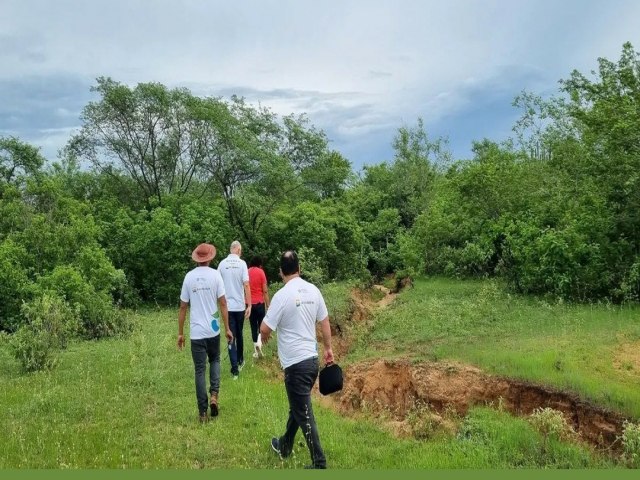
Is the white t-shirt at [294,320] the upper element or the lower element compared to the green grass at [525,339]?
upper

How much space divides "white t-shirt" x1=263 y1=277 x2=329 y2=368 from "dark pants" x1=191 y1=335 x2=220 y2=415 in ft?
6.40

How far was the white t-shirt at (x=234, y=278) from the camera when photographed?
9.50m

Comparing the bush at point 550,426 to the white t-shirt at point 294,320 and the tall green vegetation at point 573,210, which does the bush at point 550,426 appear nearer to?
the white t-shirt at point 294,320

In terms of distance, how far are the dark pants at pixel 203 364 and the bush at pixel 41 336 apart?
4.68 metres

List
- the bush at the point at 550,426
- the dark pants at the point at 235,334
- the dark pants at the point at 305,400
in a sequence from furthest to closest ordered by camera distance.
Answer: the dark pants at the point at 235,334 < the bush at the point at 550,426 < the dark pants at the point at 305,400

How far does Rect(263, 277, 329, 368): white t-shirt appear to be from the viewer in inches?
219

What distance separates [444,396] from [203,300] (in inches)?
174

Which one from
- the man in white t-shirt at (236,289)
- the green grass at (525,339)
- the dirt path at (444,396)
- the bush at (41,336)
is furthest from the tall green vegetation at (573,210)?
the bush at (41,336)

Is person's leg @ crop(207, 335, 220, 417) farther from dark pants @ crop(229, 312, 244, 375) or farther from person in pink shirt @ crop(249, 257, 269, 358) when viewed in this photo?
person in pink shirt @ crop(249, 257, 269, 358)

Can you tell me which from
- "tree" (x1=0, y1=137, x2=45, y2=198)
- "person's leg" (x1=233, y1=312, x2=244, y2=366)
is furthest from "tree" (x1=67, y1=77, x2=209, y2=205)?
→ "person's leg" (x1=233, y1=312, x2=244, y2=366)

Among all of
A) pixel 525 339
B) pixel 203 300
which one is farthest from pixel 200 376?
pixel 525 339

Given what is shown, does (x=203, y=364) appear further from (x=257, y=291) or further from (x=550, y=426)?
(x=550, y=426)

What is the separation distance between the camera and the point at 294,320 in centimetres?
559

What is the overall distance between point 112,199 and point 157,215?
3532 mm
